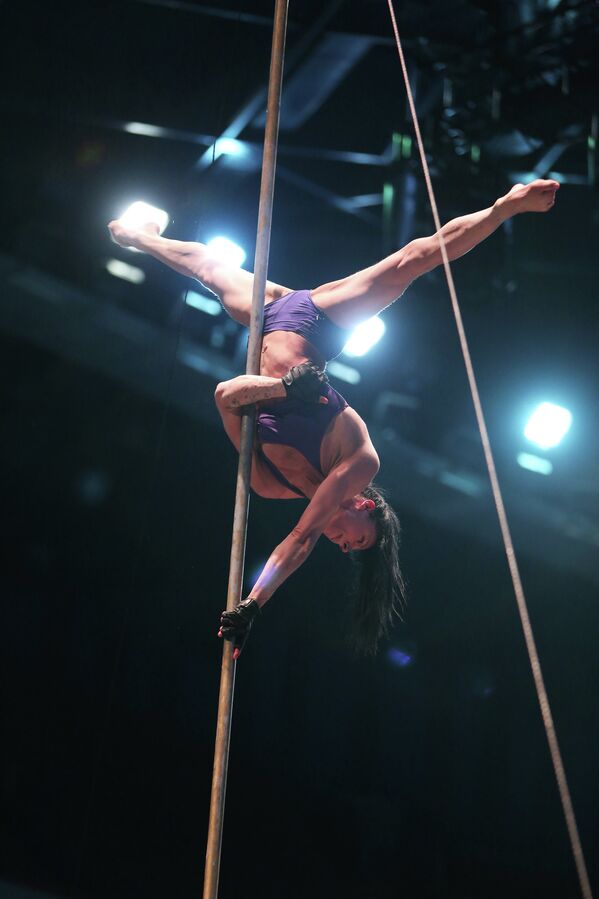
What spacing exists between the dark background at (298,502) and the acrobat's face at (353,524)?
86.8 inches

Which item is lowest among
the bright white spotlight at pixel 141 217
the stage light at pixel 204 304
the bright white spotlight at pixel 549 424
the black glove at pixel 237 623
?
the black glove at pixel 237 623

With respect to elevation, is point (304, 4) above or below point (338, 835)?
above

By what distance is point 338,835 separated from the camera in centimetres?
614

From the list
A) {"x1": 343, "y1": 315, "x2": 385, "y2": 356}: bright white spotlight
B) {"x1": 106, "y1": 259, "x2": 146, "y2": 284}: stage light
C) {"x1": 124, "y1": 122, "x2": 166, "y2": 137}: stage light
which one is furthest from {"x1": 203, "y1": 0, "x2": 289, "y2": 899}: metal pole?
{"x1": 106, "y1": 259, "x2": 146, "y2": 284}: stage light

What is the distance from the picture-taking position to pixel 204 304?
630cm

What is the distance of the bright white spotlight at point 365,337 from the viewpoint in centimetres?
587

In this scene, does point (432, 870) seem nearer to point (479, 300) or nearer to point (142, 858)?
point (142, 858)

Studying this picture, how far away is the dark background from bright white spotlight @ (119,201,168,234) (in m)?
1.84

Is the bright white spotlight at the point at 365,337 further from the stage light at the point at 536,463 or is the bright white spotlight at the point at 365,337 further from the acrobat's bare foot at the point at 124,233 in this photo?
the acrobat's bare foot at the point at 124,233

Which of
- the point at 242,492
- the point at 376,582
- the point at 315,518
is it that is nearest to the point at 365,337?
the point at 376,582

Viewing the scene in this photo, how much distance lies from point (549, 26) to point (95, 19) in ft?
8.10

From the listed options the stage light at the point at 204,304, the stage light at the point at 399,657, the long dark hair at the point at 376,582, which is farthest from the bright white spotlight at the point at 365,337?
the long dark hair at the point at 376,582

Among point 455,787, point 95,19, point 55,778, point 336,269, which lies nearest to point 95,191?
point 95,19

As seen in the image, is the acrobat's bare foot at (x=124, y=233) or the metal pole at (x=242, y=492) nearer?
the metal pole at (x=242, y=492)
